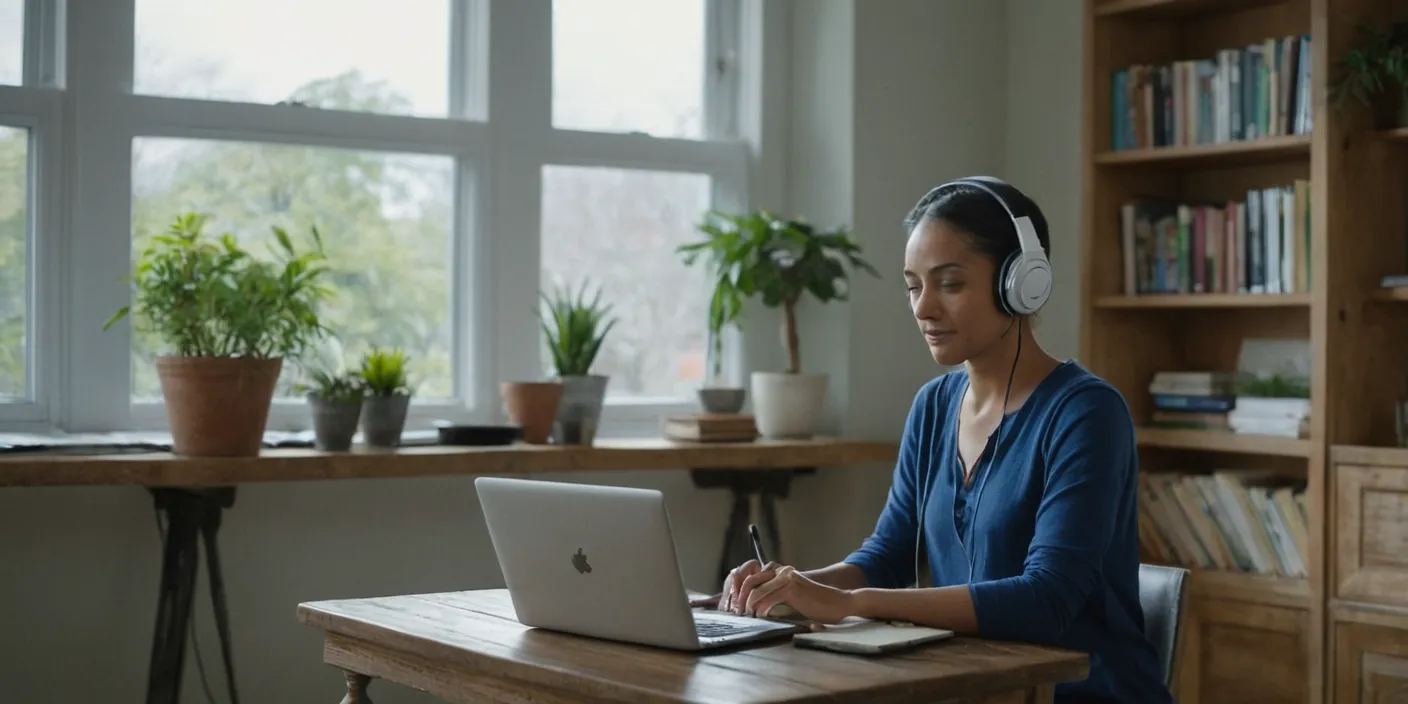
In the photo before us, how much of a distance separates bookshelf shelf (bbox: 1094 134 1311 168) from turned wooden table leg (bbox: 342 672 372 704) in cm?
239

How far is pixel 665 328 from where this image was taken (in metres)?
4.07

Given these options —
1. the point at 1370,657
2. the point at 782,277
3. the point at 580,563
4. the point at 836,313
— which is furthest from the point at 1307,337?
the point at 580,563

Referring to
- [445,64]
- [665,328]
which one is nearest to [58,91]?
[445,64]

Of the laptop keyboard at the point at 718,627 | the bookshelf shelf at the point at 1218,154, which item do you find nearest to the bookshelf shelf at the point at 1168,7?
the bookshelf shelf at the point at 1218,154

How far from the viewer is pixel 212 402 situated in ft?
9.82

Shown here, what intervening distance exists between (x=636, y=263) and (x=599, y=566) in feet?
7.44

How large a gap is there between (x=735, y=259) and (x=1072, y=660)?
2.10 m

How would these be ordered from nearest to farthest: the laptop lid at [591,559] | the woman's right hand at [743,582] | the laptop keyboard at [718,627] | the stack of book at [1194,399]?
1. the laptop lid at [591,559]
2. the laptop keyboard at [718,627]
3. the woman's right hand at [743,582]
4. the stack of book at [1194,399]

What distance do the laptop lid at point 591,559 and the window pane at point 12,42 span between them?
197 cm

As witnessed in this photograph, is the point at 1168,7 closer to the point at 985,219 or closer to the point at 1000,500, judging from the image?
the point at 985,219

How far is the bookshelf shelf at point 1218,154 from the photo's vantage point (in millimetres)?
3408

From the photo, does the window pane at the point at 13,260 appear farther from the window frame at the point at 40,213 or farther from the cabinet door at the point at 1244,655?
the cabinet door at the point at 1244,655

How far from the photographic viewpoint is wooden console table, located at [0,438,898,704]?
9.41ft

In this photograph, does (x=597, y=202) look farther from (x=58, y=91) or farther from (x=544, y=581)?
(x=544, y=581)
